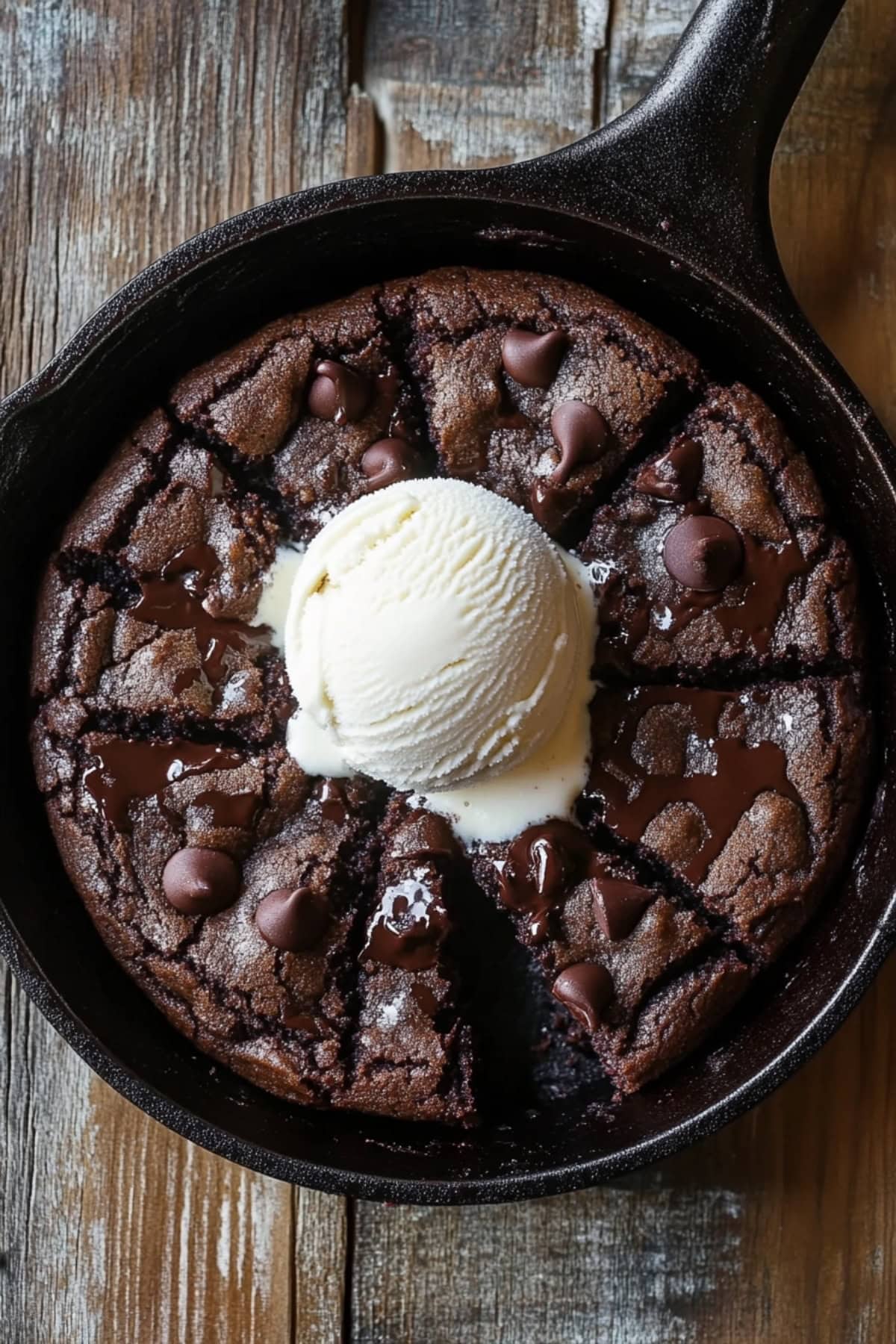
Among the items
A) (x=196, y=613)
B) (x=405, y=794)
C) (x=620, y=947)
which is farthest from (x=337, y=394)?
(x=620, y=947)

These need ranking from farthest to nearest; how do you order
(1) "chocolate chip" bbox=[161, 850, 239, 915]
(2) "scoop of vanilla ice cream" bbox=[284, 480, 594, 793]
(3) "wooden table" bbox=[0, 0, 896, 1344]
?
(3) "wooden table" bbox=[0, 0, 896, 1344], (1) "chocolate chip" bbox=[161, 850, 239, 915], (2) "scoop of vanilla ice cream" bbox=[284, 480, 594, 793]

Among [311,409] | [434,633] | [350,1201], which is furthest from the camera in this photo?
[350,1201]

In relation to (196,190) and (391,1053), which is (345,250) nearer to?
(196,190)

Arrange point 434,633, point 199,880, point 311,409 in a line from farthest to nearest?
1. point 311,409
2. point 199,880
3. point 434,633

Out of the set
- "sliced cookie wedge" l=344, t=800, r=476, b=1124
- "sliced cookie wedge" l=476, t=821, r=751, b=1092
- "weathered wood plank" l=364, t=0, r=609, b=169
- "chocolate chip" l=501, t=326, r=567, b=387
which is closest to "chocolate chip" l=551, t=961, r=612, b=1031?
"sliced cookie wedge" l=476, t=821, r=751, b=1092

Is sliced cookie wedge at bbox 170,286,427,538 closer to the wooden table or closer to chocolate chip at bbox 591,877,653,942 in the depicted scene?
the wooden table

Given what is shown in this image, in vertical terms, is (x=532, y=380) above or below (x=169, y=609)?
above

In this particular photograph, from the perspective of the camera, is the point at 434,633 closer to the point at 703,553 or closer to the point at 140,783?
the point at 703,553

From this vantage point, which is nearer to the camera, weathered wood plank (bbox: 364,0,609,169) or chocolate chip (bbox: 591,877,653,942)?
chocolate chip (bbox: 591,877,653,942)
